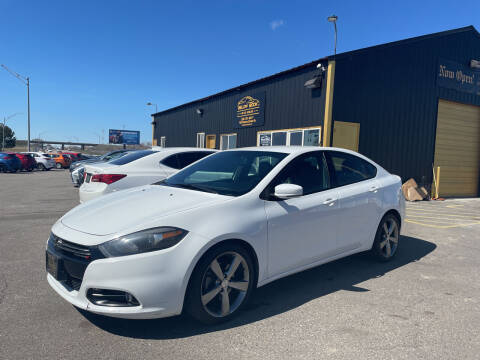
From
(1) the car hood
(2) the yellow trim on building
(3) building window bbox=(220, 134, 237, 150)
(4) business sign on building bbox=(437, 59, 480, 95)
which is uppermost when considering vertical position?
(4) business sign on building bbox=(437, 59, 480, 95)

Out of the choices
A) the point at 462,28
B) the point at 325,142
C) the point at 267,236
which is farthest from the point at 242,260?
the point at 462,28

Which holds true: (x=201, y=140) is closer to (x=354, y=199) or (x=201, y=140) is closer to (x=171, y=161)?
(x=171, y=161)

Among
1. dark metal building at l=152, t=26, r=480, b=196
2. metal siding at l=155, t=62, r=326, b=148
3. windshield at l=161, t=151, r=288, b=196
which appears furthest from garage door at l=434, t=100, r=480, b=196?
windshield at l=161, t=151, r=288, b=196

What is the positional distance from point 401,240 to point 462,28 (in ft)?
39.7

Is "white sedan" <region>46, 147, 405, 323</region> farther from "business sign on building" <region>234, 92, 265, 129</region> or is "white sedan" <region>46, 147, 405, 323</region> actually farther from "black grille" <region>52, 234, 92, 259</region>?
"business sign on building" <region>234, 92, 265, 129</region>

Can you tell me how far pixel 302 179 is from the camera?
3678 millimetres

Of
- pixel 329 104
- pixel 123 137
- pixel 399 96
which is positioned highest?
pixel 399 96

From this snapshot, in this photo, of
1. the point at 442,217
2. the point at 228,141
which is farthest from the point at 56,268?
the point at 228,141

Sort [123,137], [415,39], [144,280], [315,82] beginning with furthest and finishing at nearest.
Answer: [123,137], [415,39], [315,82], [144,280]

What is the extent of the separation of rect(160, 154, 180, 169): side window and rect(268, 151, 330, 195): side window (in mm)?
3447

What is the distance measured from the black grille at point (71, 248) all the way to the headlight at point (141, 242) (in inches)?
5.6

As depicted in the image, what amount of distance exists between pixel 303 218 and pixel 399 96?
11324 mm

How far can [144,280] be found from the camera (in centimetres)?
252

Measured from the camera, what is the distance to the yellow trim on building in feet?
36.7
